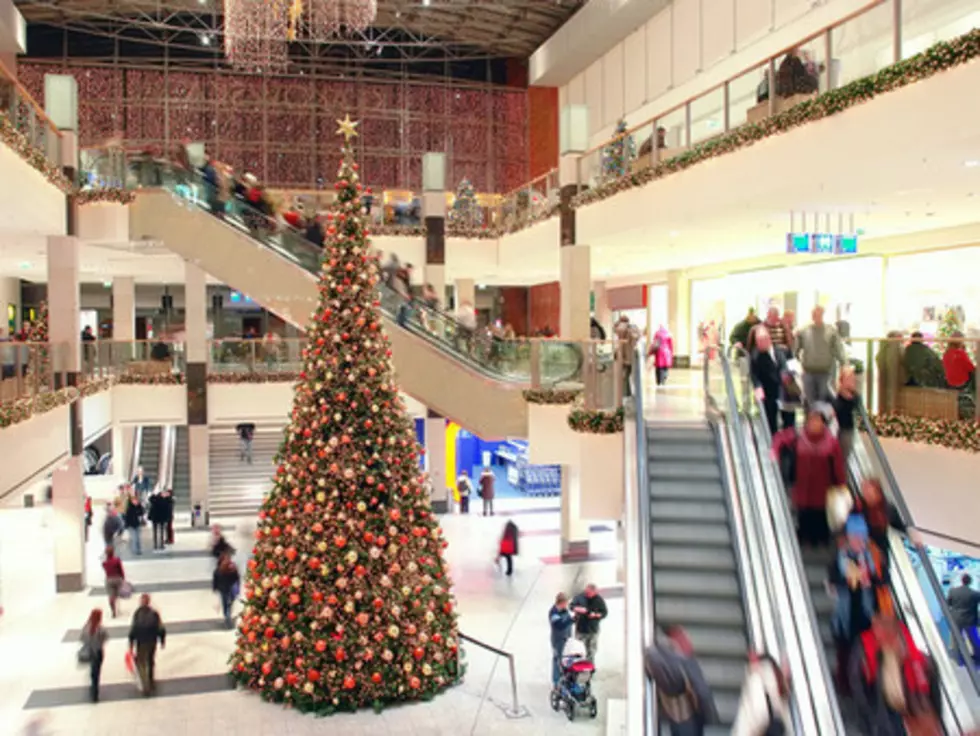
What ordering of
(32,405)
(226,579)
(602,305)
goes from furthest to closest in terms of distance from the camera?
(602,305)
(226,579)
(32,405)

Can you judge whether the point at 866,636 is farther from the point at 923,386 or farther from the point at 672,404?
the point at 672,404

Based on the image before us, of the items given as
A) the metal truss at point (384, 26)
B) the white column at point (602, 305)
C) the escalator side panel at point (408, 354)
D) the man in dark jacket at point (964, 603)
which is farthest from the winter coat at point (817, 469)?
the white column at point (602, 305)

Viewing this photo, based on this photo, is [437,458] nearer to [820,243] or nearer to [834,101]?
[820,243]

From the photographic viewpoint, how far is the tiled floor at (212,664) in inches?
398

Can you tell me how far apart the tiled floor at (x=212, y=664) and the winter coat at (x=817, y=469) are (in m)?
A: 3.74

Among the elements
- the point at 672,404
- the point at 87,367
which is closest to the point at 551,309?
the point at 87,367

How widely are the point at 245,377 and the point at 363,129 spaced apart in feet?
39.1

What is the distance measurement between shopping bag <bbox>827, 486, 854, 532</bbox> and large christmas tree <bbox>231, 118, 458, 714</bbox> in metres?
4.64

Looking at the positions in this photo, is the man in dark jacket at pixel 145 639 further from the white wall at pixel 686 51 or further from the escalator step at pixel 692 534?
the white wall at pixel 686 51

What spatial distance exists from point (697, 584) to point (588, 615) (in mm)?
3044

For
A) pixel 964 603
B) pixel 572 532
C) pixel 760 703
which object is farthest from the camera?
pixel 572 532

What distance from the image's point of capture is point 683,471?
31.7 feet

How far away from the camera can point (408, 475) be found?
10703mm

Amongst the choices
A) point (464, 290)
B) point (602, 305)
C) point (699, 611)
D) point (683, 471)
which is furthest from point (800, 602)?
point (602, 305)
